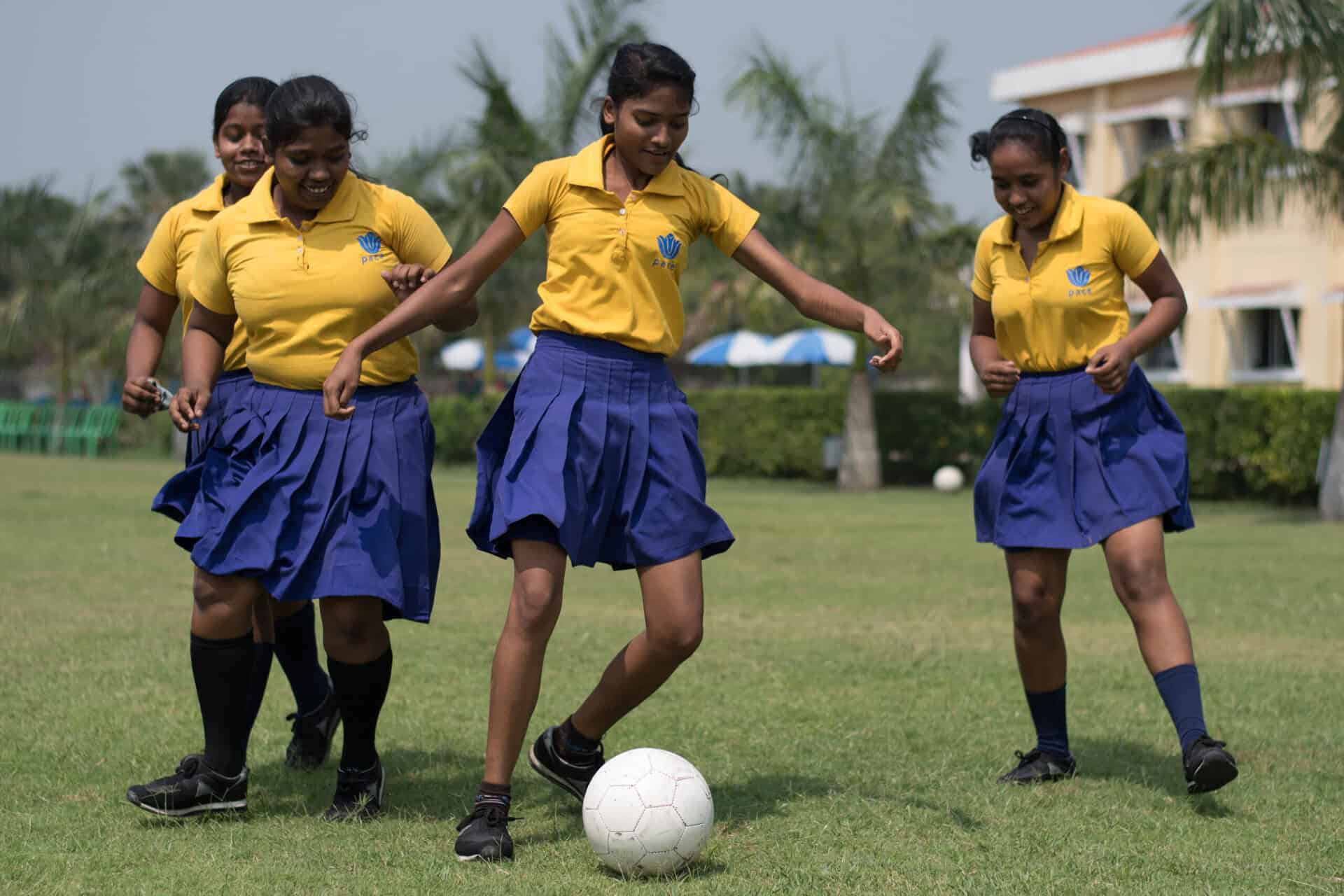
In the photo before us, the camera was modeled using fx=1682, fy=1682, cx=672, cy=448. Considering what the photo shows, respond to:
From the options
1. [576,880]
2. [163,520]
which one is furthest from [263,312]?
[163,520]

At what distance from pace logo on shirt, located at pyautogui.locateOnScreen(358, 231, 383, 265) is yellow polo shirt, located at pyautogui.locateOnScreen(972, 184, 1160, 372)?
201 centimetres

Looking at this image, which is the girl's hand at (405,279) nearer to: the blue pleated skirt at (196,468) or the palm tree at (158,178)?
the blue pleated skirt at (196,468)

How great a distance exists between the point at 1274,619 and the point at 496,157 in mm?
18969

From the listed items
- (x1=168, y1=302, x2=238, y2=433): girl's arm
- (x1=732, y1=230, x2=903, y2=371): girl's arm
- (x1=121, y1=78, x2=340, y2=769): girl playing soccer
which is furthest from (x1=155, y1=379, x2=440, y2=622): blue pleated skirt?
(x1=732, y1=230, x2=903, y2=371): girl's arm

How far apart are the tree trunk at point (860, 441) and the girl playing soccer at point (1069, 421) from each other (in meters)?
20.0

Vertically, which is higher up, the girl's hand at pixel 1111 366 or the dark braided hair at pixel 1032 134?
the dark braided hair at pixel 1032 134

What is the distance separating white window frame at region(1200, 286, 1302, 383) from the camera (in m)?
28.7

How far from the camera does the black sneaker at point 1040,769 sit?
17.8ft

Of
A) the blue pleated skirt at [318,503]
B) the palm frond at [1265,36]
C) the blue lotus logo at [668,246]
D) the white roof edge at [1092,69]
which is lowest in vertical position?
the blue pleated skirt at [318,503]

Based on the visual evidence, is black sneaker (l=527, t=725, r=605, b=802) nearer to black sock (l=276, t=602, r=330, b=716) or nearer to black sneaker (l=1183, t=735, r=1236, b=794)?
black sock (l=276, t=602, r=330, b=716)

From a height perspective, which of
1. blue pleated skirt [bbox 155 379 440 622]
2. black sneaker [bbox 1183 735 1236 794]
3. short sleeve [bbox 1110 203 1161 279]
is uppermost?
short sleeve [bbox 1110 203 1161 279]

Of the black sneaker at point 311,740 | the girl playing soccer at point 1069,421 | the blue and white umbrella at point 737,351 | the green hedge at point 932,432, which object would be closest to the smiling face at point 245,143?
the black sneaker at point 311,740

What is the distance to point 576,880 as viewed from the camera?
13.7ft

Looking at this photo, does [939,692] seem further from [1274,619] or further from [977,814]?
[1274,619]
